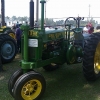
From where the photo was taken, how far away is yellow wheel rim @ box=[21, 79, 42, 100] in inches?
133

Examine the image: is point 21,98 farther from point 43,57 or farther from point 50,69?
point 50,69

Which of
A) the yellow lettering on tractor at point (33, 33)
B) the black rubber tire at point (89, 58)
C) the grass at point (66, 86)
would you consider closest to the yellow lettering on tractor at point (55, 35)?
the yellow lettering on tractor at point (33, 33)

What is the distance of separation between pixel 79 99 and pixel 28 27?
1.65 metres

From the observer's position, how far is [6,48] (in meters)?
6.50

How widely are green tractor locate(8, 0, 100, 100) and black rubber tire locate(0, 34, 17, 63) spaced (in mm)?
2562

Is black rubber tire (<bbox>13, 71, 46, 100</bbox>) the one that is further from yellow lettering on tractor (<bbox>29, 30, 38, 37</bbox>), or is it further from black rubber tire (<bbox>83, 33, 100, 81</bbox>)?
black rubber tire (<bbox>83, 33, 100, 81</bbox>)

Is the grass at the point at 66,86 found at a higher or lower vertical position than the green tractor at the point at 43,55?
lower

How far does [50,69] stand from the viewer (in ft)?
17.3

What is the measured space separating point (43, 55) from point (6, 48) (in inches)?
105

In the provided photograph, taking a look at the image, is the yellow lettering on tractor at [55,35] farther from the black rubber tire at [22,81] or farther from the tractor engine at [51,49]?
the black rubber tire at [22,81]

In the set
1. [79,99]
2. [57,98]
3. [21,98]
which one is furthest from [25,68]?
[79,99]

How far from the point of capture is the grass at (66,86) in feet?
12.1

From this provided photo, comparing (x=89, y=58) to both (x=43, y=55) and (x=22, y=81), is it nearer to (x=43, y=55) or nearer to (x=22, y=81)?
(x=43, y=55)

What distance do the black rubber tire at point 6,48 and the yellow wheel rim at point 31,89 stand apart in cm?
308
